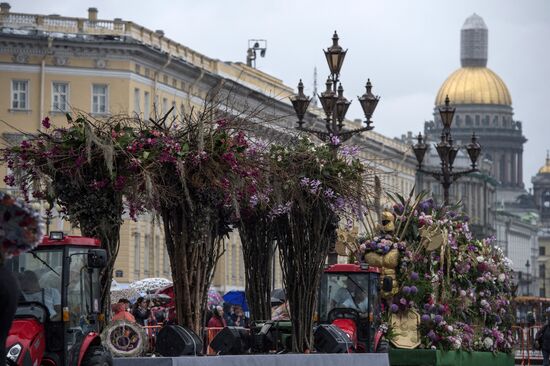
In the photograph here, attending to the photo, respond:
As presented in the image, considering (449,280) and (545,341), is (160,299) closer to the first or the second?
(545,341)

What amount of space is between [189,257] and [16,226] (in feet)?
34.8

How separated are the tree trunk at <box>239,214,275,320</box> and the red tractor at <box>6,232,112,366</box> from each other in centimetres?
747

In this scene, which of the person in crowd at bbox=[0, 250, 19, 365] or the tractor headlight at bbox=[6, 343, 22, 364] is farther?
the tractor headlight at bbox=[6, 343, 22, 364]

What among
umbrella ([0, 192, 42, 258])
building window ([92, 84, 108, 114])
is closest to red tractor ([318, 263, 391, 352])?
umbrella ([0, 192, 42, 258])

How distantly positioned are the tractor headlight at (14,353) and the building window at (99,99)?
5055cm

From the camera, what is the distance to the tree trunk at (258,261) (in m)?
27.7

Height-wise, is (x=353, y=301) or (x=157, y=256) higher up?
(x=157, y=256)

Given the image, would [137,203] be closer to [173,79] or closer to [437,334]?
[437,334]

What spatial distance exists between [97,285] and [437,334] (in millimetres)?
12325

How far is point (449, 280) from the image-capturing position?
1278 inches

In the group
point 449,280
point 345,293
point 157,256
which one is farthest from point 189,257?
point 157,256

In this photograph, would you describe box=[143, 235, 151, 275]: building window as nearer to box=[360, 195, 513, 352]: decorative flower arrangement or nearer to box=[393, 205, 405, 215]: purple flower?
box=[360, 195, 513, 352]: decorative flower arrangement

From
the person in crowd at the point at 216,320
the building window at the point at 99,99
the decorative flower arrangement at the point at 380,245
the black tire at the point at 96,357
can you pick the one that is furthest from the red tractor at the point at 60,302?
the building window at the point at 99,99

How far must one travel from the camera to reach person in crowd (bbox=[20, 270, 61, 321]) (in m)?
19.3
